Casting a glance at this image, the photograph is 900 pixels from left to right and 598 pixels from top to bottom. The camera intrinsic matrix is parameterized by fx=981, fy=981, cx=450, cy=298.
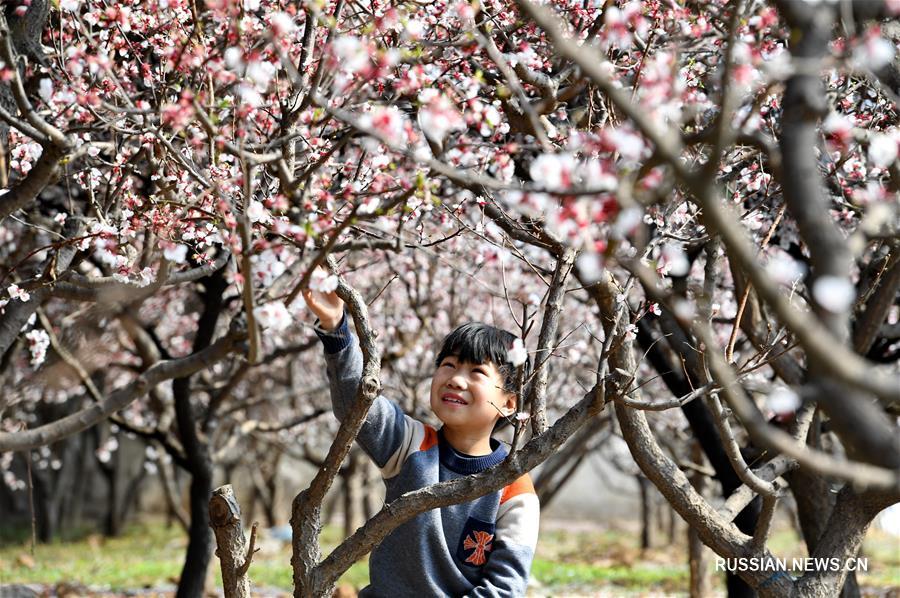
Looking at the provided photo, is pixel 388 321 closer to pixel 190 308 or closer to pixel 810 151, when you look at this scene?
pixel 190 308

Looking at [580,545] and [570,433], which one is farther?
[580,545]

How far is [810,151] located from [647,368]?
8804 mm

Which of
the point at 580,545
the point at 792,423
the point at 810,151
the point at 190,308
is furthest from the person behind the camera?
the point at 580,545

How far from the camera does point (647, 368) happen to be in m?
10.3

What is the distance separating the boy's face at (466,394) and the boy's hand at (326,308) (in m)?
0.62

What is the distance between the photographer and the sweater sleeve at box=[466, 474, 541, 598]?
11.7 ft

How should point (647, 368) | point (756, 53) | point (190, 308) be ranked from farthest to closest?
point (190, 308) < point (647, 368) < point (756, 53)

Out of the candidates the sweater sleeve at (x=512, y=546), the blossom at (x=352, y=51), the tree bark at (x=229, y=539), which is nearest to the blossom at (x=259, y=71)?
the blossom at (x=352, y=51)

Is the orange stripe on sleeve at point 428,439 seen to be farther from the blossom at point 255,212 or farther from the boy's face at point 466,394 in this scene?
the blossom at point 255,212

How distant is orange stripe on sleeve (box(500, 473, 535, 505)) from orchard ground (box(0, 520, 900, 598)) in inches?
183

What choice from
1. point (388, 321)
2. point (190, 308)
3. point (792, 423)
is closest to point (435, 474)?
point (792, 423)

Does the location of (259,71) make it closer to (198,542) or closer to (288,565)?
(198,542)

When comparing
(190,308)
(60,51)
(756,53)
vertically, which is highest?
(190,308)

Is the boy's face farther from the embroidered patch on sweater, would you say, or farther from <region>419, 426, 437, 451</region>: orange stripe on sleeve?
the embroidered patch on sweater
